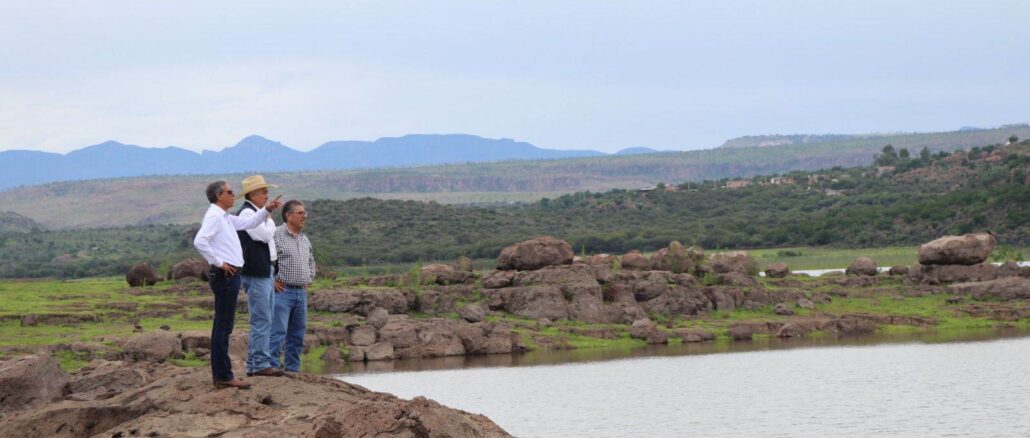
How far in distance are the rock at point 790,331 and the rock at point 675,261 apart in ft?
22.3

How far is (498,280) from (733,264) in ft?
37.4

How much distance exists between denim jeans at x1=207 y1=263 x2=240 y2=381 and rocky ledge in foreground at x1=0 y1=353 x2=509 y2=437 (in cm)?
26

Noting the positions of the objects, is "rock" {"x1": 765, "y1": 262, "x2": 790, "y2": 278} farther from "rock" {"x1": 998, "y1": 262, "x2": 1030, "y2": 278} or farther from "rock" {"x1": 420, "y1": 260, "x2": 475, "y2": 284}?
"rock" {"x1": 420, "y1": 260, "x2": 475, "y2": 284}

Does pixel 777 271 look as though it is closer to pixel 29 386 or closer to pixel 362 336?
pixel 362 336

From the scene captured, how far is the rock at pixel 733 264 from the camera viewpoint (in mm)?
59594

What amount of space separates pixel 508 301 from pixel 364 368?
1011 centimetres

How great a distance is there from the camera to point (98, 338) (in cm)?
3981

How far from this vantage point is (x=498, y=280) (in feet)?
174

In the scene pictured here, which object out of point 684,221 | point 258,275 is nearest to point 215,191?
point 258,275

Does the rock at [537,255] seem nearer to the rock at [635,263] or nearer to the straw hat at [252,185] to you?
the rock at [635,263]

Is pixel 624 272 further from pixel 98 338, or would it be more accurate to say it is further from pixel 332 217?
pixel 332 217

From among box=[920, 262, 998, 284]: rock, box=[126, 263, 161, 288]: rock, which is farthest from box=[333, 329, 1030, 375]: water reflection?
box=[126, 263, 161, 288]: rock

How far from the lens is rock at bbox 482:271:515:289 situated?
174ft

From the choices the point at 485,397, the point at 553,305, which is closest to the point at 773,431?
the point at 485,397
